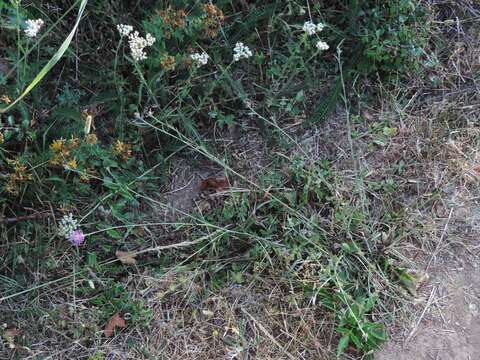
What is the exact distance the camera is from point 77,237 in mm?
2490

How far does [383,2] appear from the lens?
114 inches

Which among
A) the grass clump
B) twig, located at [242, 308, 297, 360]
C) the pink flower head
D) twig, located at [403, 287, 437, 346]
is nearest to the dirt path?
twig, located at [403, 287, 437, 346]

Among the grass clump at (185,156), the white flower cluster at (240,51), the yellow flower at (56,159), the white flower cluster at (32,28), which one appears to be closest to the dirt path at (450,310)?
the grass clump at (185,156)

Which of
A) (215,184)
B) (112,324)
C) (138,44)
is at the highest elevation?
(138,44)

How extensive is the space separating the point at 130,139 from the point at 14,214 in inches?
23.8

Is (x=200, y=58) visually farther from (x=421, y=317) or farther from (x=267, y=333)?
(x=421, y=317)

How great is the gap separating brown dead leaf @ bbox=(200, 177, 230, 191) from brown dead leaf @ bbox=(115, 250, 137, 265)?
477mm

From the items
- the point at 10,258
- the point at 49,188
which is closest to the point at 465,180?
the point at 49,188

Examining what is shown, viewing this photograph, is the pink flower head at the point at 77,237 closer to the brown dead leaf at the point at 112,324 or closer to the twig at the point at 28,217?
the twig at the point at 28,217

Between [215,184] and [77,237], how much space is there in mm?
679

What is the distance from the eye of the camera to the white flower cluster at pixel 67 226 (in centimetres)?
245

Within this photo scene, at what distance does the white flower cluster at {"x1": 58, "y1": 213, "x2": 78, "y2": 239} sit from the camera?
2.45 metres

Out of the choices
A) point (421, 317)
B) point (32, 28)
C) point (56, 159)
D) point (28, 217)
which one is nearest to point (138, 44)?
point (32, 28)

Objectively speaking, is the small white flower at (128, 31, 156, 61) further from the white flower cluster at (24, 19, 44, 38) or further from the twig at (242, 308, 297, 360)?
the twig at (242, 308, 297, 360)
